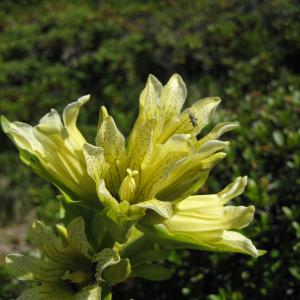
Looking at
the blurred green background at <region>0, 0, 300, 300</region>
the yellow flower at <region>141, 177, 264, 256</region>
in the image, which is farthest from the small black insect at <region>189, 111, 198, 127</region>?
the blurred green background at <region>0, 0, 300, 300</region>

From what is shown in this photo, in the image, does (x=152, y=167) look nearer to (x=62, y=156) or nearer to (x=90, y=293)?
(x=62, y=156)

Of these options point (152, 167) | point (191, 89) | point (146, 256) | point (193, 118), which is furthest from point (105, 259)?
point (191, 89)

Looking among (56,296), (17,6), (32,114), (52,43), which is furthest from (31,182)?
(17,6)

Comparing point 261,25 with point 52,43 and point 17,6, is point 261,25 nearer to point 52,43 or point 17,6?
point 52,43

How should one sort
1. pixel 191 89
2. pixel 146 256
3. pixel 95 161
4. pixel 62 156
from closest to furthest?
pixel 95 161
pixel 62 156
pixel 146 256
pixel 191 89

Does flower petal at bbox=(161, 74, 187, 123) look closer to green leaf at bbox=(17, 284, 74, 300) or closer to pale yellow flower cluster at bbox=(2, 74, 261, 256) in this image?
pale yellow flower cluster at bbox=(2, 74, 261, 256)

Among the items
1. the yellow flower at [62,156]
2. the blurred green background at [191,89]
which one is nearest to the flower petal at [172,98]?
the yellow flower at [62,156]
